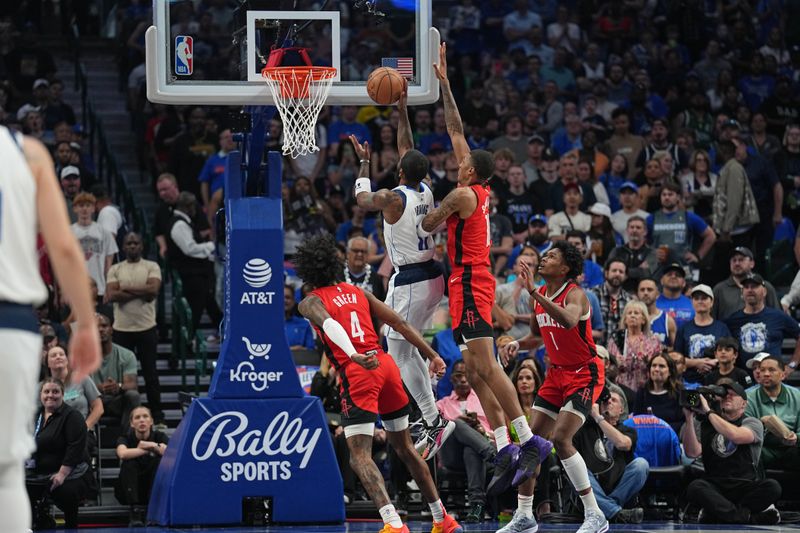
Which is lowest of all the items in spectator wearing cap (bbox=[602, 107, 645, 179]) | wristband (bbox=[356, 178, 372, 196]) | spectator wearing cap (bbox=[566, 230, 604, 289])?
spectator wearing cap (bbox=[566, 230, 604, 289])

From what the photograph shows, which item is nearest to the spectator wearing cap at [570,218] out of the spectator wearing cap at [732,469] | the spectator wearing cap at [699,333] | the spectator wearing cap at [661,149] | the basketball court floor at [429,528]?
the spectator wearing cap at [699,333]

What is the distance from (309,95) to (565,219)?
6.00 meters

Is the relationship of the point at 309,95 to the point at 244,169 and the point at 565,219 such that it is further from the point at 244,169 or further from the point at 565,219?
the point at 565,219

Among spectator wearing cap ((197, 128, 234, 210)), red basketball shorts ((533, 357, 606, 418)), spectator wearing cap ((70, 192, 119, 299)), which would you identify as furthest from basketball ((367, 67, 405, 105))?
spectator wearing cap ((197, 128, 234, 210))

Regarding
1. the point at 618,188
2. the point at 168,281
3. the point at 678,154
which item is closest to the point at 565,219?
the point at 618,188

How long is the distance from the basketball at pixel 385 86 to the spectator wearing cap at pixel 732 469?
14.2ft

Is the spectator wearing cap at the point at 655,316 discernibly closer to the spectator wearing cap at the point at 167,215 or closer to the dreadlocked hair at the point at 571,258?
the dreadlocked hair at the point at 571,258

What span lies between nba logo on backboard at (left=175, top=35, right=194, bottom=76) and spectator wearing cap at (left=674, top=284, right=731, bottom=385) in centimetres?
625

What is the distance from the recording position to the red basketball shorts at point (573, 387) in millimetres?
10289

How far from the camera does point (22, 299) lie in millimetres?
5273

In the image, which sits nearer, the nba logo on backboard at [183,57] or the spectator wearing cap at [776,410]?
the nba logo on backboard at [183,57]

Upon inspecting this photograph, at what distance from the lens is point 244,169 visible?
38.9 feet

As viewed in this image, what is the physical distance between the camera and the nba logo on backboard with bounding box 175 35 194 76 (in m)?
11.0

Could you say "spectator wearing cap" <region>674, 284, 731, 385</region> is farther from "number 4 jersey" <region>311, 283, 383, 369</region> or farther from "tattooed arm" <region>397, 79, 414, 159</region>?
"number 4 jersey" <region>311, 283, 383, 369</region>
